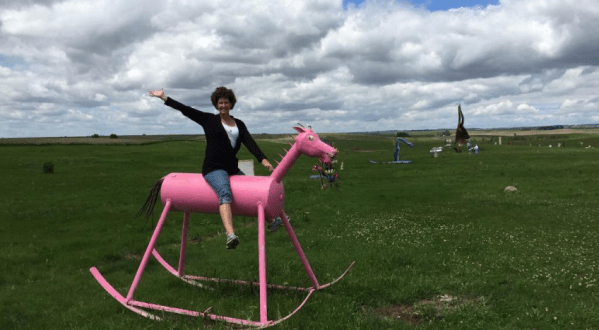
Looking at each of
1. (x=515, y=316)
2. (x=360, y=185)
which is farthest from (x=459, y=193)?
(x=515, y=316)

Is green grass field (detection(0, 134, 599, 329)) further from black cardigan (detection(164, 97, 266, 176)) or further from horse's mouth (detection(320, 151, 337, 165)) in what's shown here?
horse's mouth (detection(320, 151, 337, 165))

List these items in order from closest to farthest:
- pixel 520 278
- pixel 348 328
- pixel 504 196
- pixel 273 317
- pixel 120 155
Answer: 1. pixel 348 328
2. pixel 273 317
3. pixel 520 278
4. pixel 504 196
5. pixel 120 155

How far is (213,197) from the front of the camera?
7754 mm

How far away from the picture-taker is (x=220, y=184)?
7.52m

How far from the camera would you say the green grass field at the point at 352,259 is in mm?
7449

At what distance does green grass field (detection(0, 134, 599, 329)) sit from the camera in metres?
7.45

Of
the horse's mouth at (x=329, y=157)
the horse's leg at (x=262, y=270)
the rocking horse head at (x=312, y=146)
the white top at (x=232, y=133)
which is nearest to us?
the horse's leg at (x=262, y=270)

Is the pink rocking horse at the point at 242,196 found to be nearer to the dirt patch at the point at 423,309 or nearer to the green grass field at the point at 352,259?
the green grass field at the point at 352,259

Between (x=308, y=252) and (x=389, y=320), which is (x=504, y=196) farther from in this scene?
(x=389, y=320)

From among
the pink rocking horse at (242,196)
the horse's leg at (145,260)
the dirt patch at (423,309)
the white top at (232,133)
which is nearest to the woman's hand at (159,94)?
the white top at (232,133)

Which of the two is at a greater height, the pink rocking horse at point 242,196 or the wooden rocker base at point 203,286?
the pink rocking horse at point 242,196

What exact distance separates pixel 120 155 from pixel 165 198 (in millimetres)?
49712

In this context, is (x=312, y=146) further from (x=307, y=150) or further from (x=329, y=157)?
(x=329, y=157)

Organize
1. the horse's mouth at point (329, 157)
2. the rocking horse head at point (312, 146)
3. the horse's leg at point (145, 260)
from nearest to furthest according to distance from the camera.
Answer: the horse's mouth at point (329, 157)
the rocking horse head at point (312, 146)
the horse's leg at point (145, 260)
